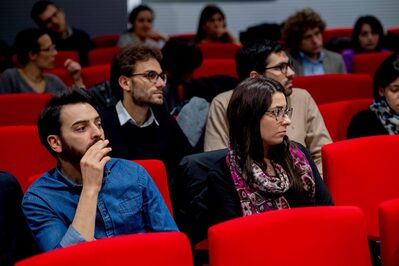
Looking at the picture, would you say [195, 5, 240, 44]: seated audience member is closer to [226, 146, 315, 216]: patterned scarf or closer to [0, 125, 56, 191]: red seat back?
[0, 125, 56, 191]: red seat back

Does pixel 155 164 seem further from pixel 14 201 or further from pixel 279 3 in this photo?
pixel 279 3

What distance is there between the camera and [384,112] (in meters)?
3.39

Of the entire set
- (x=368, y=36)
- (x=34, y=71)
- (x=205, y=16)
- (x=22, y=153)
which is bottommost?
(x=22, y=153)

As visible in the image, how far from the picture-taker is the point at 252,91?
2.57 m

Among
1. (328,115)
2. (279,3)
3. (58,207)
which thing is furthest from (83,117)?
(279,3)

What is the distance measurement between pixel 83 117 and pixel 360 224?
903 millimetres

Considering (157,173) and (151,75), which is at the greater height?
(151,75)

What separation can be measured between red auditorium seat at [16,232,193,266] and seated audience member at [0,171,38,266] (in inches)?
18.1

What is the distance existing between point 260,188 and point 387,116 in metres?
1.14

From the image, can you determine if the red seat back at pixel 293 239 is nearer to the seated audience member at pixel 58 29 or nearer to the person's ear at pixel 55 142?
the person's ear at pixel 55 142

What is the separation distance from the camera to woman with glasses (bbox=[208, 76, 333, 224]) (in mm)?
2494

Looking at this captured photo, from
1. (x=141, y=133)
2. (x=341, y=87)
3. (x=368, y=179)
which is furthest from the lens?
(x=341, y=87)

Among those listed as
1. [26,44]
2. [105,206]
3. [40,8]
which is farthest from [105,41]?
[105,206]

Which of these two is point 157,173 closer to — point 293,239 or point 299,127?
point 293,239
